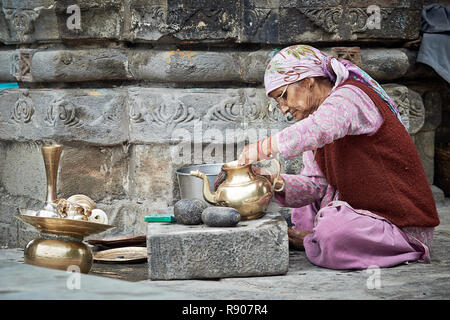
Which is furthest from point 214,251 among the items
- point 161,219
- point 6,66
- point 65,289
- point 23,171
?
point 6,66

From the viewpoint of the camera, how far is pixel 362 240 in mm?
2885

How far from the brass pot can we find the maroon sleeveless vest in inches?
49.8

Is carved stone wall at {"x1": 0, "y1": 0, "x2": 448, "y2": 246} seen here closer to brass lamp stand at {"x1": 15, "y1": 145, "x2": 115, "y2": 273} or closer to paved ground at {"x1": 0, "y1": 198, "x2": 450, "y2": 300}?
paved ground at {"x1": 0, "y1": 198, "x2": 450, "y2": 300}

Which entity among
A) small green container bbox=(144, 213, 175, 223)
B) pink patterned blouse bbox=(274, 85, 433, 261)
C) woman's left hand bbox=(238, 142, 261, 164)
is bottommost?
small green container bbox=(144, 213, 175, 223)

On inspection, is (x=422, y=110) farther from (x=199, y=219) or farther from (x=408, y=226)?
(x=199, y=219)

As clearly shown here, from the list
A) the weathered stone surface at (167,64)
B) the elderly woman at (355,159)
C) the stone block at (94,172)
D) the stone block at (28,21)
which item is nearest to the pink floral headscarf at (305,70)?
the elderly woman at (355,159)

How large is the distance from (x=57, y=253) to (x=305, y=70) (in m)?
1.37

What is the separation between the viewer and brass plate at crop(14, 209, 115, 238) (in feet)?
9.06

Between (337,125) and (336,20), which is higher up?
(336,20)

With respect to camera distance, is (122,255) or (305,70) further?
(122,255)

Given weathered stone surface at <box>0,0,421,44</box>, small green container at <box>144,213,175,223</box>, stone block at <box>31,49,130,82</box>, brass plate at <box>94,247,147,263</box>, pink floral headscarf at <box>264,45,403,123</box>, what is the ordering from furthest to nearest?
1. stone block at <box>31,49,130,82</box>
2. weathered stone surface at <box>0,0,421,44</box>
3. brass plate at <box>94,247,147,263</box>
4. small green container at <box>144,213,175,223</box>
5. pink floral headscarf at <box>264,45,403,123</box>

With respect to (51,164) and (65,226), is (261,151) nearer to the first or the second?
(65,226)

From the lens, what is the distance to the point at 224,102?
3.94 meters

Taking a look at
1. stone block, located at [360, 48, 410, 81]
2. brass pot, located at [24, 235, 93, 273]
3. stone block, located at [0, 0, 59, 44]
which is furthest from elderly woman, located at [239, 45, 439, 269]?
stone block, located at [0, 0, 59, 44]
